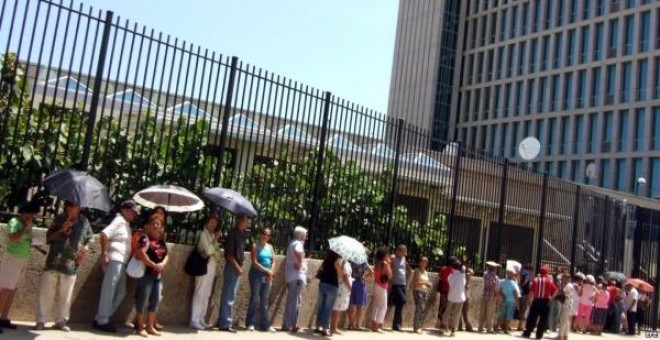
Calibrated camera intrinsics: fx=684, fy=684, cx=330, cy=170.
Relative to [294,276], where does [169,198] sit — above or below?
above

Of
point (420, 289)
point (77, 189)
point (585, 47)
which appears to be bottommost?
point (420, 289)

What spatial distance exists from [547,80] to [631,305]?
45136mm

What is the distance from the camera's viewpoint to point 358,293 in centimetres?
1098

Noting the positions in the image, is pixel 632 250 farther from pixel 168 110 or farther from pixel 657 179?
pixel 657 179

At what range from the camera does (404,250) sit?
11.6 m

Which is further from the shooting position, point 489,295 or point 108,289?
point 489,295

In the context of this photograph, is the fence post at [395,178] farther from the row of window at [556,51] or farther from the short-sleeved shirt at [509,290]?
the row of window at [556,51]

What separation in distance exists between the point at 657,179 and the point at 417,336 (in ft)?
143

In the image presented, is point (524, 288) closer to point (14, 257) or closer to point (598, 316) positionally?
point (598, 316)

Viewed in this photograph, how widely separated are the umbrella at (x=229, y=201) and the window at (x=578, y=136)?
51.2 metres

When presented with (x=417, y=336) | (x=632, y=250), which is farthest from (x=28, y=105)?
(x=632, y=250)

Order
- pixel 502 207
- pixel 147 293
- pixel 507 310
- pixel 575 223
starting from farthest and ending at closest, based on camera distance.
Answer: pixel 575 223 → pixel 502 207 → pixel 507 310 → pixel 147 293

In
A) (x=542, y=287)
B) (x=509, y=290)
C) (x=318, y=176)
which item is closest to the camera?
(x=318, y=176)

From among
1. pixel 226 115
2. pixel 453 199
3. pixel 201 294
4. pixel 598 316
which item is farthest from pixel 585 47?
pixel 201 294
